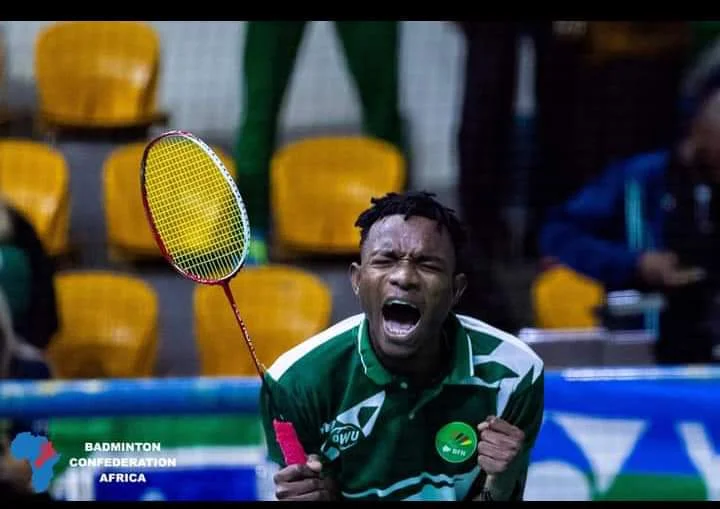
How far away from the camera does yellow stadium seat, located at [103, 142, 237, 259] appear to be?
3254 millimetres

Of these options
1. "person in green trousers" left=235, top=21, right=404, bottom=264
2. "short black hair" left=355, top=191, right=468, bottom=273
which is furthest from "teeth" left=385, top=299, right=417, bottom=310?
"person in green trousers" left=235, top=21, right=404, bottom=264

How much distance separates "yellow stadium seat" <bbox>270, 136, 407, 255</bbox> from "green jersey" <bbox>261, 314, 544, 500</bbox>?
25 centimetres

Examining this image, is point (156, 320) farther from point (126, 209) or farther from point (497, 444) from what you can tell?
point (497, 444)

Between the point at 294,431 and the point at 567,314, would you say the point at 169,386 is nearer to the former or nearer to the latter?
the point at 294,431

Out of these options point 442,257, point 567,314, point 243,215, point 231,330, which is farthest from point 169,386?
point 567,314

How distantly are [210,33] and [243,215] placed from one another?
45cm

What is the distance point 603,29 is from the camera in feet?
10.5

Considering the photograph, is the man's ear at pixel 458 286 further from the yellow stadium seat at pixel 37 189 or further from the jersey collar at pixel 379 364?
the yellow stadium seat at pixel 37 189

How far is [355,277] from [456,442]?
1.33 ft

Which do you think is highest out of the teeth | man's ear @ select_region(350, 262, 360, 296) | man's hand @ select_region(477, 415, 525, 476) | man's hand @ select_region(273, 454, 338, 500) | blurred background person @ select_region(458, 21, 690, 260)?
blurred background person @ select_region(458, 21, 690, 260)

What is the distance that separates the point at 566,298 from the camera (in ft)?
10.6

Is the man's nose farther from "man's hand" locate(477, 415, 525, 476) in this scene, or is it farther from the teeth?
"man's hand" locate(477, 415, 525, 476)

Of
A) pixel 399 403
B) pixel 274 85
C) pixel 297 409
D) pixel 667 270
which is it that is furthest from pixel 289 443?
pixel 667 270

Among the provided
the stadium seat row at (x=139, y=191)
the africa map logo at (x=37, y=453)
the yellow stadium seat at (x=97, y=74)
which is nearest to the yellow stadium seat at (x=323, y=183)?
the stadium seat row at (x=139, y=191)
